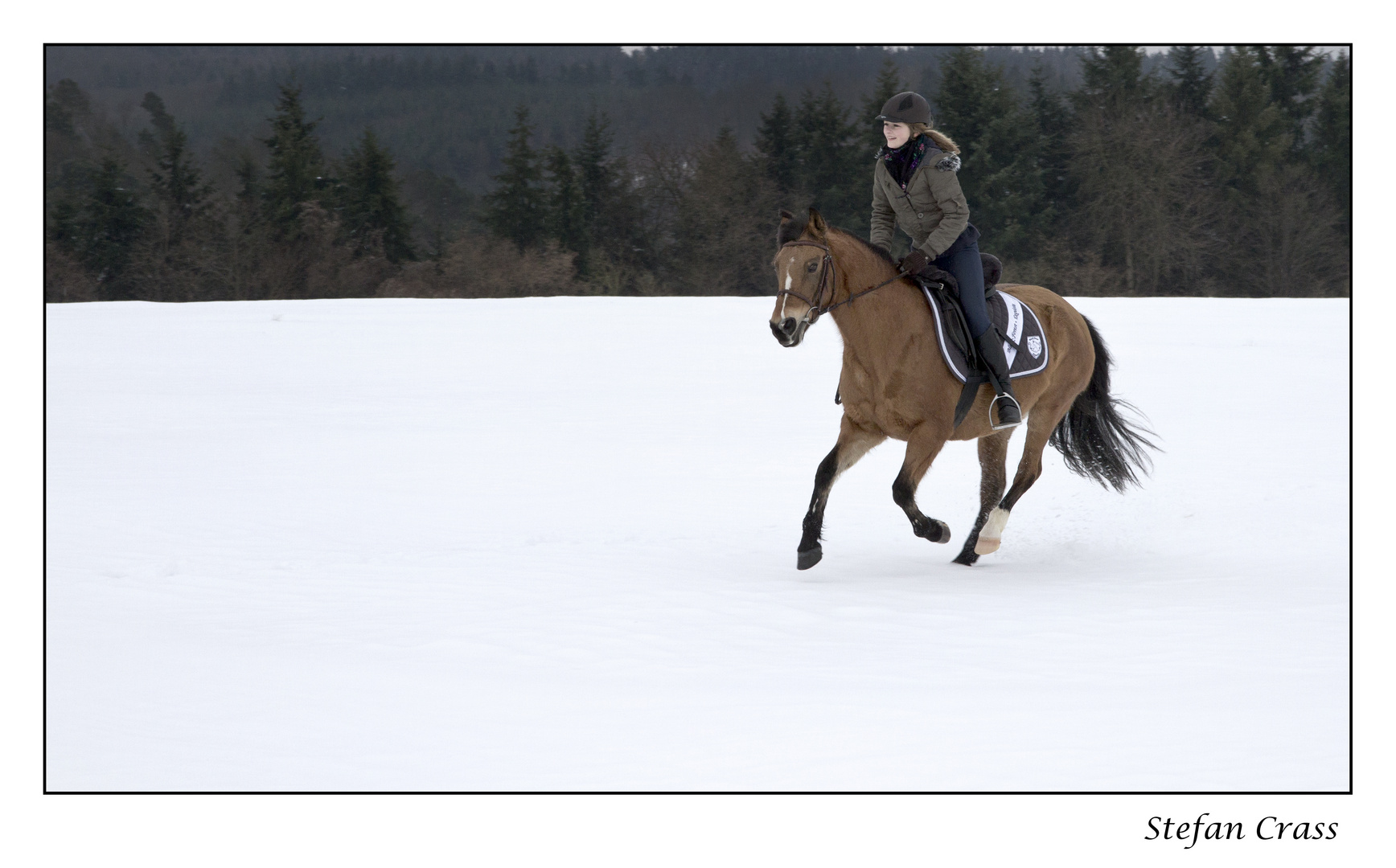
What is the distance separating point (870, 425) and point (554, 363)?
12544 millimetres

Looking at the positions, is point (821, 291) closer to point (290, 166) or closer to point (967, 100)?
point (967, 100)

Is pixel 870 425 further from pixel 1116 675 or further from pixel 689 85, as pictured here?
pixel 689 85

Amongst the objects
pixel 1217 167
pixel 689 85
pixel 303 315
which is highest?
pixel 689 85

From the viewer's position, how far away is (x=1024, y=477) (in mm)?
8242

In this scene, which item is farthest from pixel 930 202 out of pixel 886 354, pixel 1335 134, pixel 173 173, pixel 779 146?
pixel 173 173

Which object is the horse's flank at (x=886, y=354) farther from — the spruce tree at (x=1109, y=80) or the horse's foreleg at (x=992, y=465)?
the spruce tree at (x=1109, y=80)

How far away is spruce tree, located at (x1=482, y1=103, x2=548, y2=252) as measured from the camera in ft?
118

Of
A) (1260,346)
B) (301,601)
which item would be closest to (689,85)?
(1260,346)

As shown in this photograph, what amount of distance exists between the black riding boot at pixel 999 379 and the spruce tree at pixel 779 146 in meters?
27.9

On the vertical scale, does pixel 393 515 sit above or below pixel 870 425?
below

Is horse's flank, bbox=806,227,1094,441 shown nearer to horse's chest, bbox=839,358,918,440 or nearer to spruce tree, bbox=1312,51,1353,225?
horse's chest, bbox=839,358,918,440

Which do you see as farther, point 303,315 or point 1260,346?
point 303,315

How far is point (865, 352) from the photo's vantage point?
7098mm

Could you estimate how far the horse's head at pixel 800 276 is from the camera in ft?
21.1
